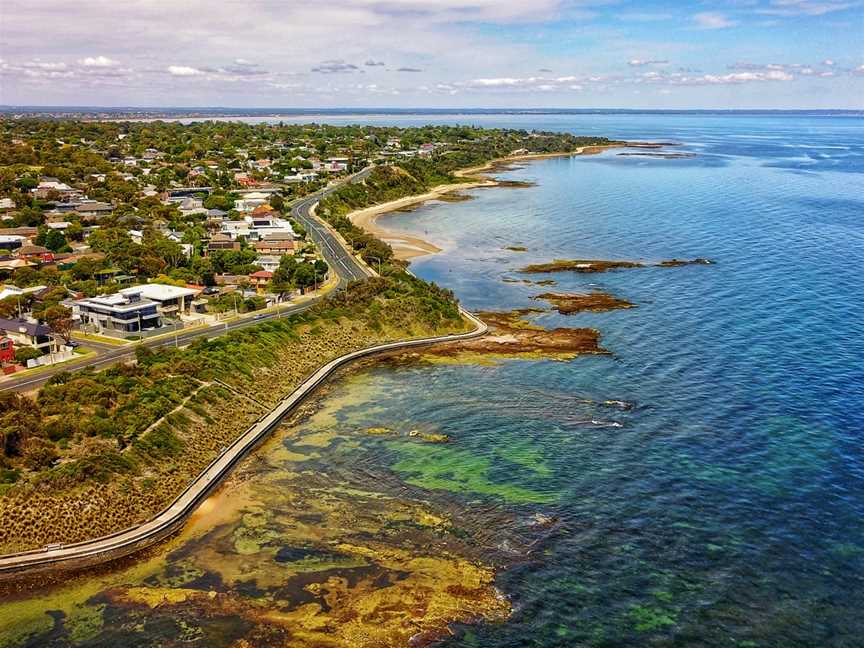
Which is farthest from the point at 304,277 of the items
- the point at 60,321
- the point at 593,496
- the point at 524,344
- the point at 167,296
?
the point at 593,496

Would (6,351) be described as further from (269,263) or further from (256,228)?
(256,228)

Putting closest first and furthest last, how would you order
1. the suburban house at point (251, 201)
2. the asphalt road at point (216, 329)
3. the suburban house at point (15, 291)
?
1. the asphalt road at point (216, 329)
2. the suburban house at point (15, 291)
3. the suburban house at point (251, 201)

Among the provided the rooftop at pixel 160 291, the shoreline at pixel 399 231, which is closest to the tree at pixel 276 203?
the shoreline at pixel 399 231

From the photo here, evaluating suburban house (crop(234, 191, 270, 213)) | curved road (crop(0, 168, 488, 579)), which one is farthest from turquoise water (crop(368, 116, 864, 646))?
suburban house (crop(234, 191, 270, 213))

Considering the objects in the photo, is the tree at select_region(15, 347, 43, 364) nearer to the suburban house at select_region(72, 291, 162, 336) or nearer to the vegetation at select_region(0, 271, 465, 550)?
the vegetation at select_region(0, 271, 465, 550)

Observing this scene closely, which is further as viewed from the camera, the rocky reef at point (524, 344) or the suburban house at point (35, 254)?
the suburban house at point (35, 254)

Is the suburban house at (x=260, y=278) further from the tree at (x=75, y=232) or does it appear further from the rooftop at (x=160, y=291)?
the tree at (x=75, y=232)
